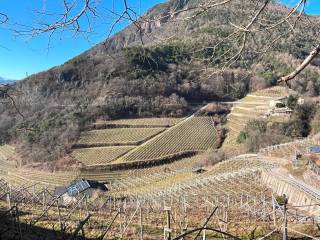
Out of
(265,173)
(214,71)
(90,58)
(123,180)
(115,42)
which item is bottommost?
(123,180)

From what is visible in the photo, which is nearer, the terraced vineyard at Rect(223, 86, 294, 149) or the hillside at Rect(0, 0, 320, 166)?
the terraced vineyard at Rect(223, 86, 294, 149)

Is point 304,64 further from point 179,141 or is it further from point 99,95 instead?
point 99,95

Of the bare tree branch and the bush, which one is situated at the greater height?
the bare tree branch

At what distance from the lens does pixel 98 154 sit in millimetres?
54969

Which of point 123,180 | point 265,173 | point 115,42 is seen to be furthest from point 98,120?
point 115,42

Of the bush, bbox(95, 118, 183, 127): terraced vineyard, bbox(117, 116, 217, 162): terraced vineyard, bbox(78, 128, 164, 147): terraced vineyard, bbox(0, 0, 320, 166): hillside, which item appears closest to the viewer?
the bush

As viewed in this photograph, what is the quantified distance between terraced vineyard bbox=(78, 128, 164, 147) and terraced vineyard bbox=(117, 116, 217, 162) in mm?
1754

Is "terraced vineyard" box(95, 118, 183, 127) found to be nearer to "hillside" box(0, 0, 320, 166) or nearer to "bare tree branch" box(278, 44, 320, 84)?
"hillside" box(0, 0, 320, 166)

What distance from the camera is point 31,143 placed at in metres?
65.8

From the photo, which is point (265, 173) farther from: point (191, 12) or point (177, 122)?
point (177, 122)

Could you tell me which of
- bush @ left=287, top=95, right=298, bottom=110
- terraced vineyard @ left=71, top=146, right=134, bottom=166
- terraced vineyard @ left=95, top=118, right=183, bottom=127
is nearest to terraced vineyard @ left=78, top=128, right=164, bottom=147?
terraced vineyard @ left=71, top=146, right=134, bottom=166

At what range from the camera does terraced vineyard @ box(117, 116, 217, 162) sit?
5397 cm

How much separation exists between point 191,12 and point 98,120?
208ft

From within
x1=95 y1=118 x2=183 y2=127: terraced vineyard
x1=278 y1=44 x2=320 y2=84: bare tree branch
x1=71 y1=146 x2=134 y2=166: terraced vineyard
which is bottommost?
x1=71 y1=146 x2=134 y2=166: terraced vineyard
